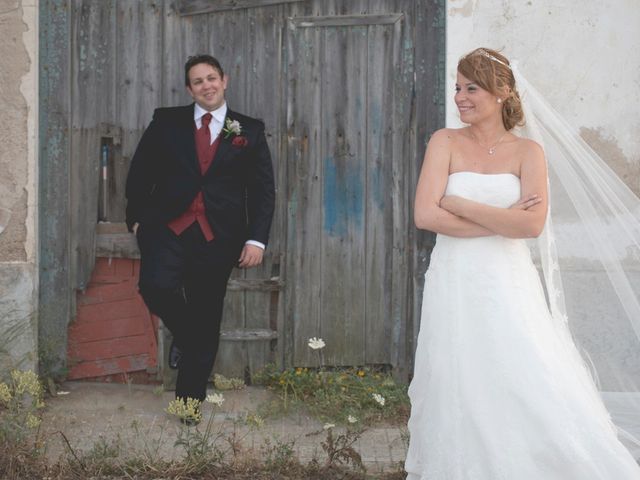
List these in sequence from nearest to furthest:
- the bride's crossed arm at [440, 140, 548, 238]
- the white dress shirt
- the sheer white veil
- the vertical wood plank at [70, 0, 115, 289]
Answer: the bride's crossed arm at [440, 140, 548, 238] < the sheer white veil < the white dress shirt < the vertical wood plank at [70, 0, 115, 289]

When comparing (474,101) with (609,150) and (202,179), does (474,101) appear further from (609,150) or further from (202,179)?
(609,150)

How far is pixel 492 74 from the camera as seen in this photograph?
4438mm

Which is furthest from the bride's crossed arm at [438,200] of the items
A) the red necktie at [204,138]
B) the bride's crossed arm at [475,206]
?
the red necktie at [204,138]

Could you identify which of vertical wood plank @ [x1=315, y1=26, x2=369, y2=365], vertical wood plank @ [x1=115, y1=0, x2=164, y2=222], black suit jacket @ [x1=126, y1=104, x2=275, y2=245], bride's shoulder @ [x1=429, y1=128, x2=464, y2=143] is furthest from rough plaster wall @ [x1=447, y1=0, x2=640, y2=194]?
bride's shoulder @ [x1=429, y1=128, x2=464, y2=143]

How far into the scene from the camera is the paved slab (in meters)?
5.28

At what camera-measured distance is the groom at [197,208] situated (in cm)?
585

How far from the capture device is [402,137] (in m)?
6.55

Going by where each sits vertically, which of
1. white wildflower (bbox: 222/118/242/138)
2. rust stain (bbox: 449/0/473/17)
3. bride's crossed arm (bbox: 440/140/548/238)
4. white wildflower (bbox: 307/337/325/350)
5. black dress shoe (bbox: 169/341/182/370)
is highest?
rust stain (bbox: 449/0/473/17)

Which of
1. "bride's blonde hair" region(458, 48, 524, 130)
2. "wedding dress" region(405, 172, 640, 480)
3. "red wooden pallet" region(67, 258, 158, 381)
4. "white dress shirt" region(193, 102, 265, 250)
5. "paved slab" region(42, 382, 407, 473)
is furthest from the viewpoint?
"red wooden pallet" region(67, 258, 158, 381)

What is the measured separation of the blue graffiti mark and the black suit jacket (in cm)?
62

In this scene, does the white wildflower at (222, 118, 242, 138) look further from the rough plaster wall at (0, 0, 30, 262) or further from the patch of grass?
the patch of grass

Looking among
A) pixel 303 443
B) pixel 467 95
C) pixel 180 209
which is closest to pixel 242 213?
pixel 180 209

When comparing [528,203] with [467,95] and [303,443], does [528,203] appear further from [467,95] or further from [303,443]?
[303,443]

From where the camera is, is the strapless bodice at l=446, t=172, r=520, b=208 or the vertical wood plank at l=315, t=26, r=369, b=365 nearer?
the strapless bodice at l=446, t=172, r=520, b=208
